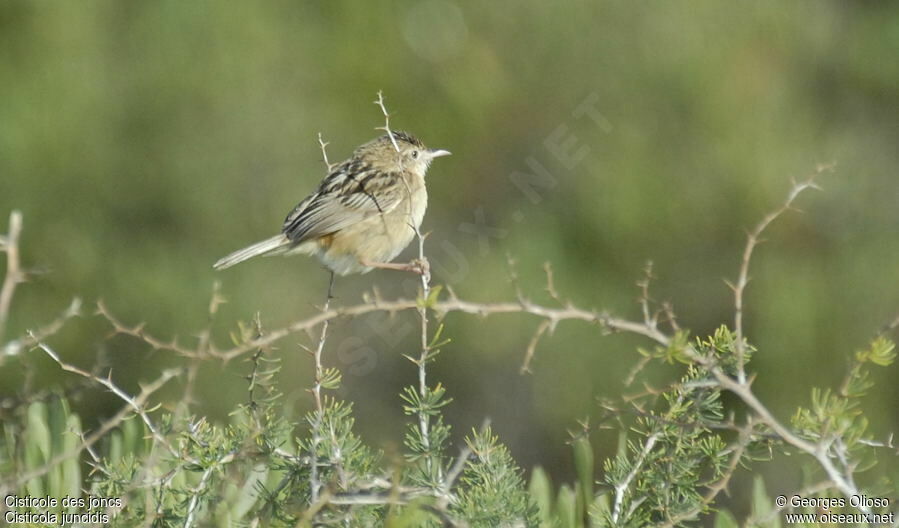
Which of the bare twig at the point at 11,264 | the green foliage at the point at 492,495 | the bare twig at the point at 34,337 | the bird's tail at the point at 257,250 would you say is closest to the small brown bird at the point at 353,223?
the bird's tail at the point at 257,250

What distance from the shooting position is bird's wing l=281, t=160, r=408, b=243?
5699mm

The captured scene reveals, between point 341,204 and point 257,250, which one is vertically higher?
point 341,204

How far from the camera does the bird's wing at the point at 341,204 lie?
5.70m

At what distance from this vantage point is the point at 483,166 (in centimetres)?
1034

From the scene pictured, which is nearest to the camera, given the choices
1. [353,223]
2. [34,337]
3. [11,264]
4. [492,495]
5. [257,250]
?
[11,264]

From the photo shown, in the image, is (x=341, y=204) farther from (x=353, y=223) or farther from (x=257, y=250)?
(x=257, y=250)

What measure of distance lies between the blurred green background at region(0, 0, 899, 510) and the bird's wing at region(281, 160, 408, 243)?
11.3 ft

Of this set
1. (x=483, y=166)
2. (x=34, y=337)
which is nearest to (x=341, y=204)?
(x=34, y=337)

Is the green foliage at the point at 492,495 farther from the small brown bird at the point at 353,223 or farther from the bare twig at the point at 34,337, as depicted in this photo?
the small brown bird at the point at 353,223

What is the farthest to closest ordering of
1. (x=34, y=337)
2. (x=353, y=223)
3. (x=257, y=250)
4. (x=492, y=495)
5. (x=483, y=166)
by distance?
(x=483, y=166) → (x=353, y=223) → (x=257, y=250) → (x=492, y=495) → (x=34, y=337)

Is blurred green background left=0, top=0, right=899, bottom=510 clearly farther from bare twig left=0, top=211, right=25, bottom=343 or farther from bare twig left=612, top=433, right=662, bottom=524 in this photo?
bare twig left=0, top=211, right=25, bottom=343

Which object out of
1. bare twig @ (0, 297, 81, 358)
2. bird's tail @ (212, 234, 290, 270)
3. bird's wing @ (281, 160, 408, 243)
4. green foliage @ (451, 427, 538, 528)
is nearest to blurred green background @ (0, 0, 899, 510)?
bird's wing @ (281, 160, 408, 243)

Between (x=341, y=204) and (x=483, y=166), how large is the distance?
183 inches

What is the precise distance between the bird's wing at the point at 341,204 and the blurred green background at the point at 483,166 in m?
3.45
